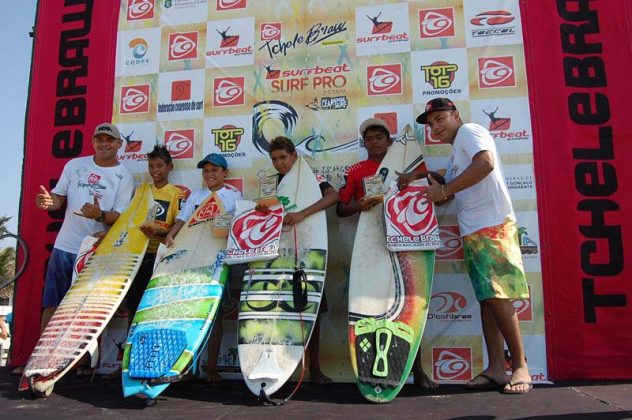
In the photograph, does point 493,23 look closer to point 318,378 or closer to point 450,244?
point 450,244

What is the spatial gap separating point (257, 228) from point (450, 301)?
5.27 ft

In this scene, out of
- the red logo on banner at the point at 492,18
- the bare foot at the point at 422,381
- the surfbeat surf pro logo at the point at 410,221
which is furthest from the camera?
the red logo on banner at the point at 492,18

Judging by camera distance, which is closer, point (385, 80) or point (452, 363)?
point (452, 363)

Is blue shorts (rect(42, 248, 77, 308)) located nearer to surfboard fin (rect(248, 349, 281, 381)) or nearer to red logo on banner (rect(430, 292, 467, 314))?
surfboard fin (rect(248, 349, 281, 381))

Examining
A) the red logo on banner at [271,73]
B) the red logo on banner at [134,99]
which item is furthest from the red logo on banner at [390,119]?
the red logo on banner at [134,99]

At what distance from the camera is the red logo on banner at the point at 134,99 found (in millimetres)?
4605

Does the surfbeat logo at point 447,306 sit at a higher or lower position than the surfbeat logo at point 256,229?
lower

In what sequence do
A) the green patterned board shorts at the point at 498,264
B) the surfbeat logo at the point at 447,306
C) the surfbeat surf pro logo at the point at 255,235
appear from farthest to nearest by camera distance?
the surfbeat logo at the point at 447,306
the surfbeat surf pro logo at the point at 255,235
the green patterned board shorts at the point at 498,264

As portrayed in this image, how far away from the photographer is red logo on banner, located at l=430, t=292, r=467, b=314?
12.4 ft

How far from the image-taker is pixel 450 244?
3.88 meters

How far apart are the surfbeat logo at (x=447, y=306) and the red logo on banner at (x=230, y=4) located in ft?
10.4

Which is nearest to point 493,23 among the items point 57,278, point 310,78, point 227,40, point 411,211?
point 310,78

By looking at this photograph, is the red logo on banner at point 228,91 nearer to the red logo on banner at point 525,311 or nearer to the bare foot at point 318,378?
the bare foot at point 318,378

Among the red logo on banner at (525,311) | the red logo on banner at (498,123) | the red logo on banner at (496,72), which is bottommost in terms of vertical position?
the red logo on banner at (525,311)
